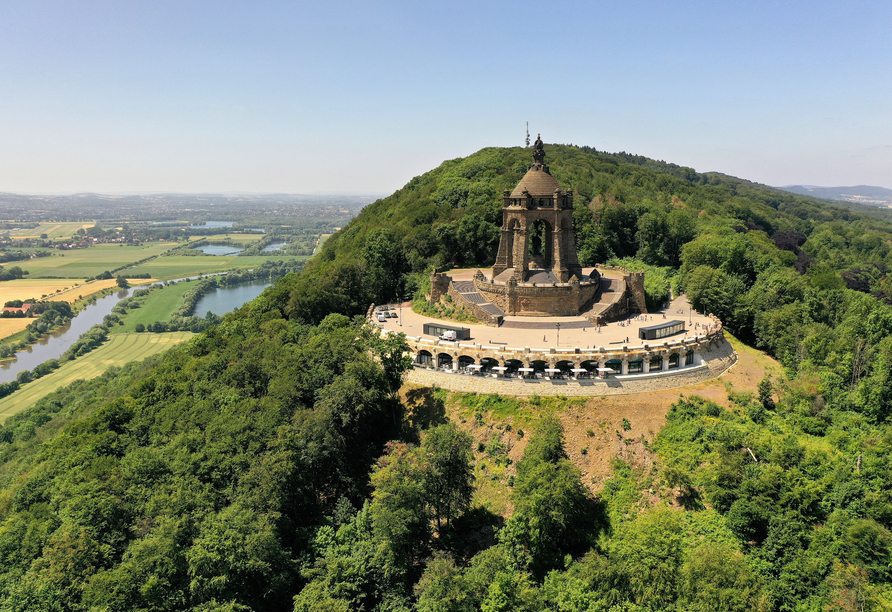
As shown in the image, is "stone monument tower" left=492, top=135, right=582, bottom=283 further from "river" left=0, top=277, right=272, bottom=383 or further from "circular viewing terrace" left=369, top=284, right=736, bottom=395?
"river" left=0, top=277, right=272, bottom=383

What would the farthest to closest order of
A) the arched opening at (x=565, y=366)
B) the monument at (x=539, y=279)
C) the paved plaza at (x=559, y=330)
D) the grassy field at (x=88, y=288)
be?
1. the grassy field at (x=88, y=288)
2. the monument at (x=539, y=279)
3. the paved plaza at (x=559, y=330)
4. the arched opening at (x=565, y=366)

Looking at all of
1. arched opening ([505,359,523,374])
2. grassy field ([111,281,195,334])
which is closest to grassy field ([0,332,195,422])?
grassy field ([111,281,195,334])

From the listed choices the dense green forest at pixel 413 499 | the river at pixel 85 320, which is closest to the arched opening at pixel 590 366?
the dense green forest at pixel 413 499

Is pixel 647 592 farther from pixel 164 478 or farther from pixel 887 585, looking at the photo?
pixel 164 478

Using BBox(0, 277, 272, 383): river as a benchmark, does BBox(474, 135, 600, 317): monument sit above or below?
above

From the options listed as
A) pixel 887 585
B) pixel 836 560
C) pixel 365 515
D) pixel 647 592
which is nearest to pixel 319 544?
pixel 365 515

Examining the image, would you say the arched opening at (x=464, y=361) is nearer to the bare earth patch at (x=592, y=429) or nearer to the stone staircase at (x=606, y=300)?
the bare earth patch at (x=592, y=429)
